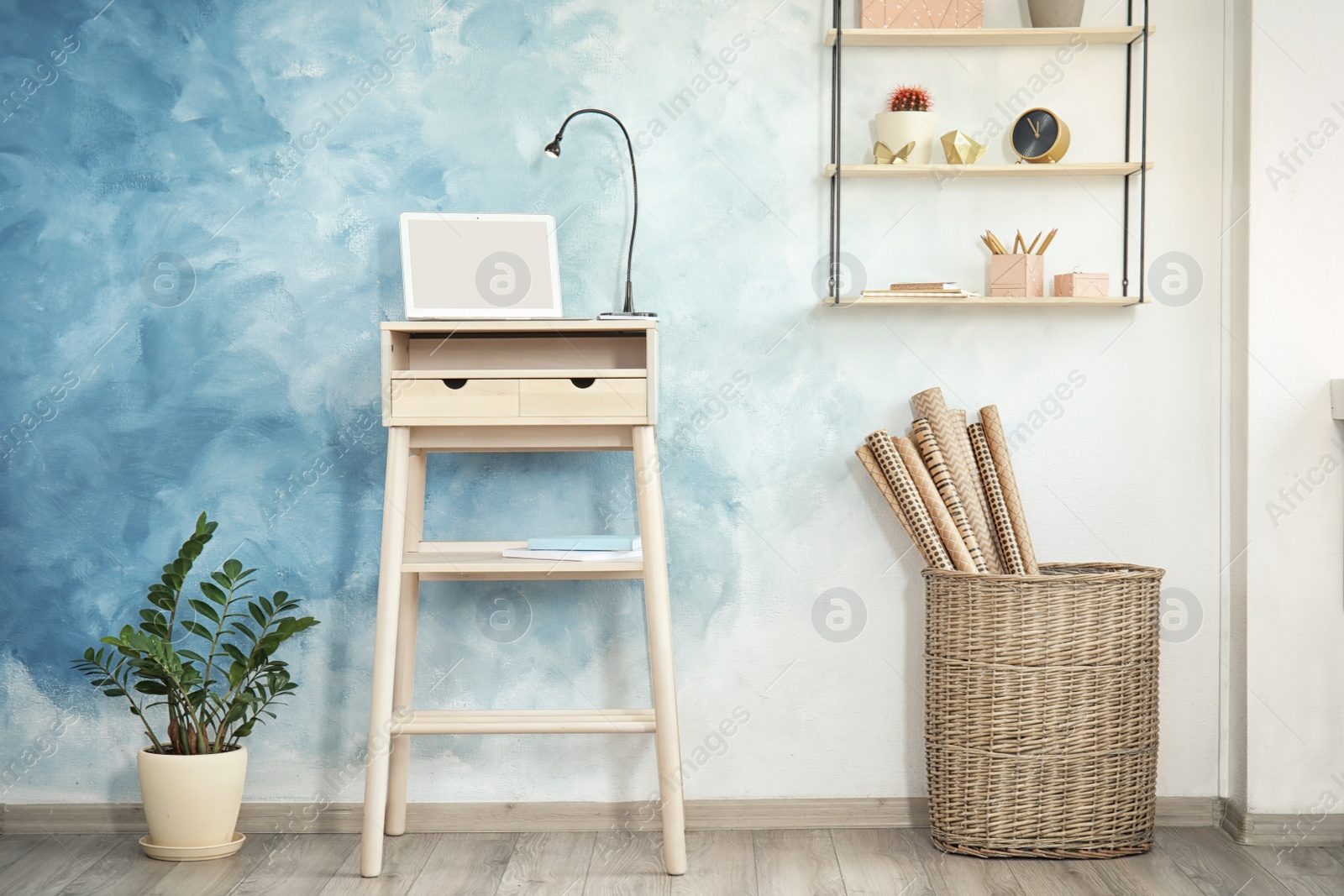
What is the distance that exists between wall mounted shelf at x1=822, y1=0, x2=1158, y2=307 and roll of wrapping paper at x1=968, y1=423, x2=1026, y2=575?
1.01 feet

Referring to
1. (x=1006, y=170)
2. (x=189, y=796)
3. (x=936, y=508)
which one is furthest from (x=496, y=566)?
(x=1006, y=170)

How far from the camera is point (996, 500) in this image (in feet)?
7.60

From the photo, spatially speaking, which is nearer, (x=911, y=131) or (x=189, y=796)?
(x=189, y=796)

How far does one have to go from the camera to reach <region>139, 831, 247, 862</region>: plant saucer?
7.25 ft

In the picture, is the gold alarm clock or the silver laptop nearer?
the silver laptop

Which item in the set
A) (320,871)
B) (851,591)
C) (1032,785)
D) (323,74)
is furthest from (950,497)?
(323,74)

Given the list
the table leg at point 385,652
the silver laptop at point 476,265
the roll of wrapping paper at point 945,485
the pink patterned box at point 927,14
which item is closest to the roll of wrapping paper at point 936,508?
the roll of wrapping paper at point 945,485

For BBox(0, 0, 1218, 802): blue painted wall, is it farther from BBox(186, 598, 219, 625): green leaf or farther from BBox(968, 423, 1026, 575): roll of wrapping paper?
BBox(186, 598, 219, 625): green leaf

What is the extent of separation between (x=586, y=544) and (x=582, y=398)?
0.31 metres

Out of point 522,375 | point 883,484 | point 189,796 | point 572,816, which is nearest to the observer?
point 522,375

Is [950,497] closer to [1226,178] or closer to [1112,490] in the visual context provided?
[1112,490]

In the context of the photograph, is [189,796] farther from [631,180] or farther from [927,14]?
[927,14]

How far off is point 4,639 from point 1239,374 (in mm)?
2908

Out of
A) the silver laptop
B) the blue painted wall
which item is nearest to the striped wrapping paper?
the blue painted wall
